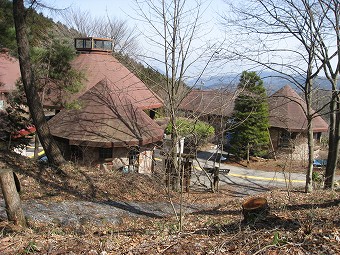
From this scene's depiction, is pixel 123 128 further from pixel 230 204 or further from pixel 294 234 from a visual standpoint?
pixel 294 234

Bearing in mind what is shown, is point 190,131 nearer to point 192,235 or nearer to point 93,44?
point 192,235

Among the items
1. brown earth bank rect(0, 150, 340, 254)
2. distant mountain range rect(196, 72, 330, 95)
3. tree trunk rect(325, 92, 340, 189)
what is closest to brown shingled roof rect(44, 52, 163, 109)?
distant mountain range rect(196, 72, 330, 95)

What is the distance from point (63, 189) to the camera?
34.1 ft

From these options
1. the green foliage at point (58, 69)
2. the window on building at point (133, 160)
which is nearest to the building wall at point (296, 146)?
the window on building at point (133, 160)

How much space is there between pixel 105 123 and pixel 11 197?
379 inches

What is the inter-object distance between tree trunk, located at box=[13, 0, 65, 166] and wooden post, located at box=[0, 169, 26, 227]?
5577mm

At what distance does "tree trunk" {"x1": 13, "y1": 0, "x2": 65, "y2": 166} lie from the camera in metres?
9.82

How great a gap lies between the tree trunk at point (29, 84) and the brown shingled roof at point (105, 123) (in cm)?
312

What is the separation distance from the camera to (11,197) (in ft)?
18.2

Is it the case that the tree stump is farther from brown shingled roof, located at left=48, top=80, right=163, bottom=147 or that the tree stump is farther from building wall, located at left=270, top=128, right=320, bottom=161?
building wall, located at left=270, top=128, right=320, bottom=161

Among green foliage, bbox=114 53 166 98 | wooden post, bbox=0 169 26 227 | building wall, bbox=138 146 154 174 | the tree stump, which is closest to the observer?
wooden post, bbox=0 169 26 227

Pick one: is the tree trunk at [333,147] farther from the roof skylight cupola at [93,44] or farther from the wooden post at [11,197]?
the roof skylight cupola at [93,44]

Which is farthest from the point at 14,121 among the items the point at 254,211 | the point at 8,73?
the point at 8,73

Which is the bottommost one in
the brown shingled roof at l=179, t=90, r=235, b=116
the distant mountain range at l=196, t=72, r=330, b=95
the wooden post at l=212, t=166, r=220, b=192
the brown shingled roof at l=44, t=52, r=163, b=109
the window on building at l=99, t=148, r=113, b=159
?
the wooden post at l=212, t=166, r=220, b=192
